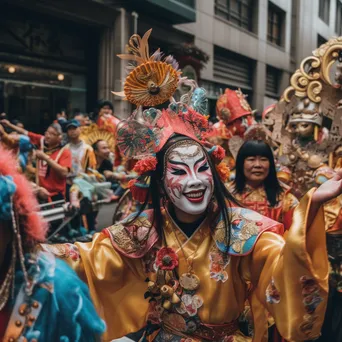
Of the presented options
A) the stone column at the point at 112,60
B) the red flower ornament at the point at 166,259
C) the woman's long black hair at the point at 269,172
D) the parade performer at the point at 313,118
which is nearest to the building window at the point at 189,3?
the stone column at the point at 112,60

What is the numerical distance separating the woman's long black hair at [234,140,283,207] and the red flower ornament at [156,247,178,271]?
6.56 feet

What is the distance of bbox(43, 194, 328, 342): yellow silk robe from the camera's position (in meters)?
2.00

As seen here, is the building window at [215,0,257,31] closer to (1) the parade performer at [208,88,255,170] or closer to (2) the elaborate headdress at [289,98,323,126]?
(1) the parade performer at [208,88,255,170]

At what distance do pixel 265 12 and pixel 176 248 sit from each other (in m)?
23.1

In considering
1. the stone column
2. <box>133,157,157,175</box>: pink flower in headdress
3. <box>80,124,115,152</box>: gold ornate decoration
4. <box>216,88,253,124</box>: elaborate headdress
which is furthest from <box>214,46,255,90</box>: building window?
<box>133,157,157,175</box>: pink flower in headdress

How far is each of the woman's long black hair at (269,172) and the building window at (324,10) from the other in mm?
29001

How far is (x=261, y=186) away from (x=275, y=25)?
23.5 m

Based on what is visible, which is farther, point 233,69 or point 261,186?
point 233,69

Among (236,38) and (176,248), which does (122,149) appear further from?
(236,38)

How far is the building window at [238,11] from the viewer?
20672 mm

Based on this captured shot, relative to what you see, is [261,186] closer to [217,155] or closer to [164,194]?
[217,155]

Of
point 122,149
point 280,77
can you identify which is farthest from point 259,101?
point 122,149

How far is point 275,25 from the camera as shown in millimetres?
26453

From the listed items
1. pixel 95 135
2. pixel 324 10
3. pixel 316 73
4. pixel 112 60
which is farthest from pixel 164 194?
pixel 324 10
